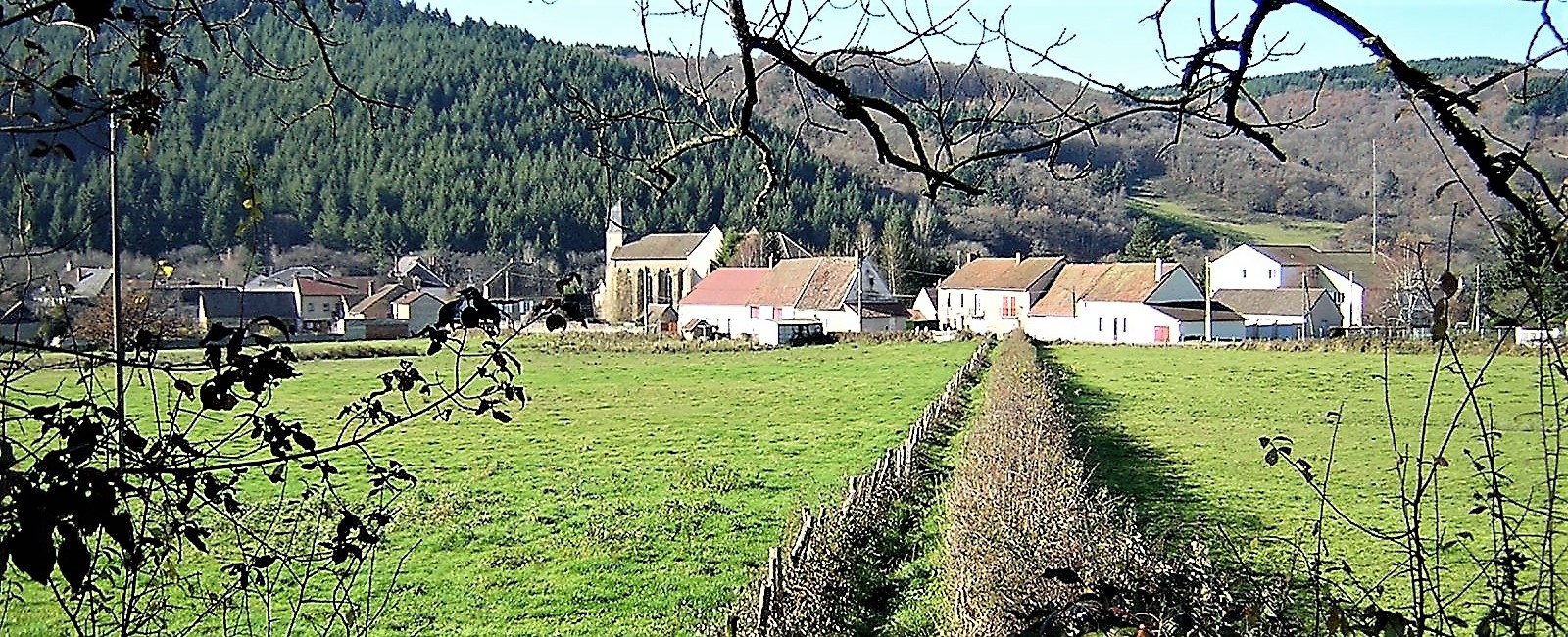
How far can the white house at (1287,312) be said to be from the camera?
6244 cm

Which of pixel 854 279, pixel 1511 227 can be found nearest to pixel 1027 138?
pixel 1511 227

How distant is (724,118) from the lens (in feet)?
8.78

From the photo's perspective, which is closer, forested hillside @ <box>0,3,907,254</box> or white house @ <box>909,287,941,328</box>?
forested hillside @ <box>0,3,907,254</box>

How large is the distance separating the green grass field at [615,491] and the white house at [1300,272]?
122 feet

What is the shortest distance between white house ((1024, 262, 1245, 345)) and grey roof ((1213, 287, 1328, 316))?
2.20m

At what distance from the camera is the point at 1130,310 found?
62406 mm

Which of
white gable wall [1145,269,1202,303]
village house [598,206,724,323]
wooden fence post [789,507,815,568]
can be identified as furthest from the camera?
village house [598,206,724,323]

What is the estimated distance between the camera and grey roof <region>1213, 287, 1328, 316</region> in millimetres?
62906

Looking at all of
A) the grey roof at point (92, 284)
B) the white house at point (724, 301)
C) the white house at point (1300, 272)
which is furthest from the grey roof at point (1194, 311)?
the grey roof at point (92, 284)

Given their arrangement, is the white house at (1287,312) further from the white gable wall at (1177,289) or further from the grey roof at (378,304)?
the grey roof at (378,304)

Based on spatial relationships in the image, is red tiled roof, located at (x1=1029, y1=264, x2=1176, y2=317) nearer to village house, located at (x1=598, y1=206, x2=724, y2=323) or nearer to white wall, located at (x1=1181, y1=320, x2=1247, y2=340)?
white wall, located at (x1=1181, y1=320, x2=1247, y2=340)

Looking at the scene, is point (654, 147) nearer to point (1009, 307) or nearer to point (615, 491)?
point (615, 491)

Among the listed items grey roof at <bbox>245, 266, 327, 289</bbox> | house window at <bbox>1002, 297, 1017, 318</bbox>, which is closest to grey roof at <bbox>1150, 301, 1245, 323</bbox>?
house window at <bbox>1002, 297, 1017, 318</bbox>

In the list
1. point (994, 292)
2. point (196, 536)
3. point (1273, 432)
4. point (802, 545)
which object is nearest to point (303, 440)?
point (196, 536)
